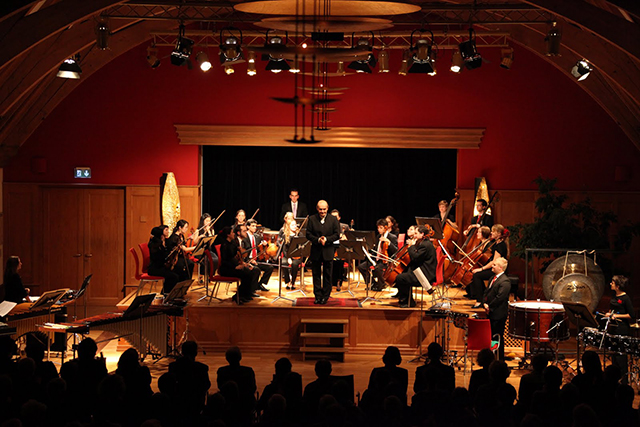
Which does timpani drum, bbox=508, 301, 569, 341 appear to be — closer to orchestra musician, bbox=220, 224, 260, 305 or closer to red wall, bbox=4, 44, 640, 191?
orchestra musician, bbox=220, 224, 260, 305

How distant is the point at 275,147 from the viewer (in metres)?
15.9

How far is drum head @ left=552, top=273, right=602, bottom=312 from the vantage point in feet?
34.5

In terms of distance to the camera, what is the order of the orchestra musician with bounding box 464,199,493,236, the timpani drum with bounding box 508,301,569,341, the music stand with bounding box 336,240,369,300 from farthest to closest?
the orchestra musician with bounding box 464,199,493,236 → the music stand with bounding box 336,240,369,300 → the timpani drum with bounding box 508,301,569,341

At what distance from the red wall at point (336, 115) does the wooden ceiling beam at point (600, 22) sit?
5896 millimetres

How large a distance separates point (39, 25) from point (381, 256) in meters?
5.91

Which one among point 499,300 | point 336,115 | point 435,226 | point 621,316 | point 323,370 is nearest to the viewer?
point 323,370

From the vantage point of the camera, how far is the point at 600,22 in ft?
28.8

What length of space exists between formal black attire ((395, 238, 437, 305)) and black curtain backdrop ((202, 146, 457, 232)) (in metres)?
4.67

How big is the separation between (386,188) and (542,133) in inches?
131

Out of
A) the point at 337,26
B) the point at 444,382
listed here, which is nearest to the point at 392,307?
the point at 444,382

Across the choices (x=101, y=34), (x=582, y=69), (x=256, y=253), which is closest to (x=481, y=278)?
(x=256, y=253)

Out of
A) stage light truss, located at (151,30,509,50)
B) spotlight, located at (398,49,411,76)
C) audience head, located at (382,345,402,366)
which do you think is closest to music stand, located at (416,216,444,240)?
spotlight, located at (398,49,411,76)

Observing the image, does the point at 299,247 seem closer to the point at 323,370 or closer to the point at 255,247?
the point at 255,247

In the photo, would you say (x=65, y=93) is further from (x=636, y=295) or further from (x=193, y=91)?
(x=636, y=295)
